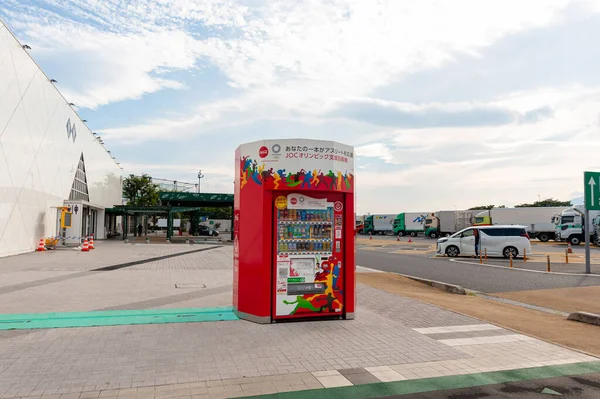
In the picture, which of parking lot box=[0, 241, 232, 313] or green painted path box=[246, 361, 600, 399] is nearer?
green painted path box=[246, 361, 600, 399]

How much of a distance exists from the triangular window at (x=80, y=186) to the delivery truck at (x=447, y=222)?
3834cm

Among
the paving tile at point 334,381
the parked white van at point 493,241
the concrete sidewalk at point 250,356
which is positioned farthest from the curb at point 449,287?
the parked white van at point 493,241

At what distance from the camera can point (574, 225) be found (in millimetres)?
34938

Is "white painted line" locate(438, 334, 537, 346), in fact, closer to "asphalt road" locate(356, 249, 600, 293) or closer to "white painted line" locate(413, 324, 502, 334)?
"white painted line" locate(413, 324, 502, 334)

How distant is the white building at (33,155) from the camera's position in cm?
1941

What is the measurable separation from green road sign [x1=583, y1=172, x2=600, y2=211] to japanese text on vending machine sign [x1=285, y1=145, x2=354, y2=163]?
13471mm

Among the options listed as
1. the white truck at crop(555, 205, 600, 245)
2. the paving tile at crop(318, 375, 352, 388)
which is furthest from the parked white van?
the paving tile at crop(318, 375, 352, 388)

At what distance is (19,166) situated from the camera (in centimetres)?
2086

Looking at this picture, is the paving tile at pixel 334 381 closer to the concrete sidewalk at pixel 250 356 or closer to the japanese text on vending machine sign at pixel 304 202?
the concrete sidewalk at pixel 250 356

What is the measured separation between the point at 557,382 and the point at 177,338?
204 inches

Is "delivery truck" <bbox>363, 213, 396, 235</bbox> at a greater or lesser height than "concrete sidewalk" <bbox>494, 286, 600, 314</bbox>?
greater

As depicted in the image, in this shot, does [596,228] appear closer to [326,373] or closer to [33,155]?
[326,373]

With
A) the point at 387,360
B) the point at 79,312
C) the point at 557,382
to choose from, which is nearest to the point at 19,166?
the point at 79,312

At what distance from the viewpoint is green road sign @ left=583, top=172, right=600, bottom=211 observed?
1631 cm
